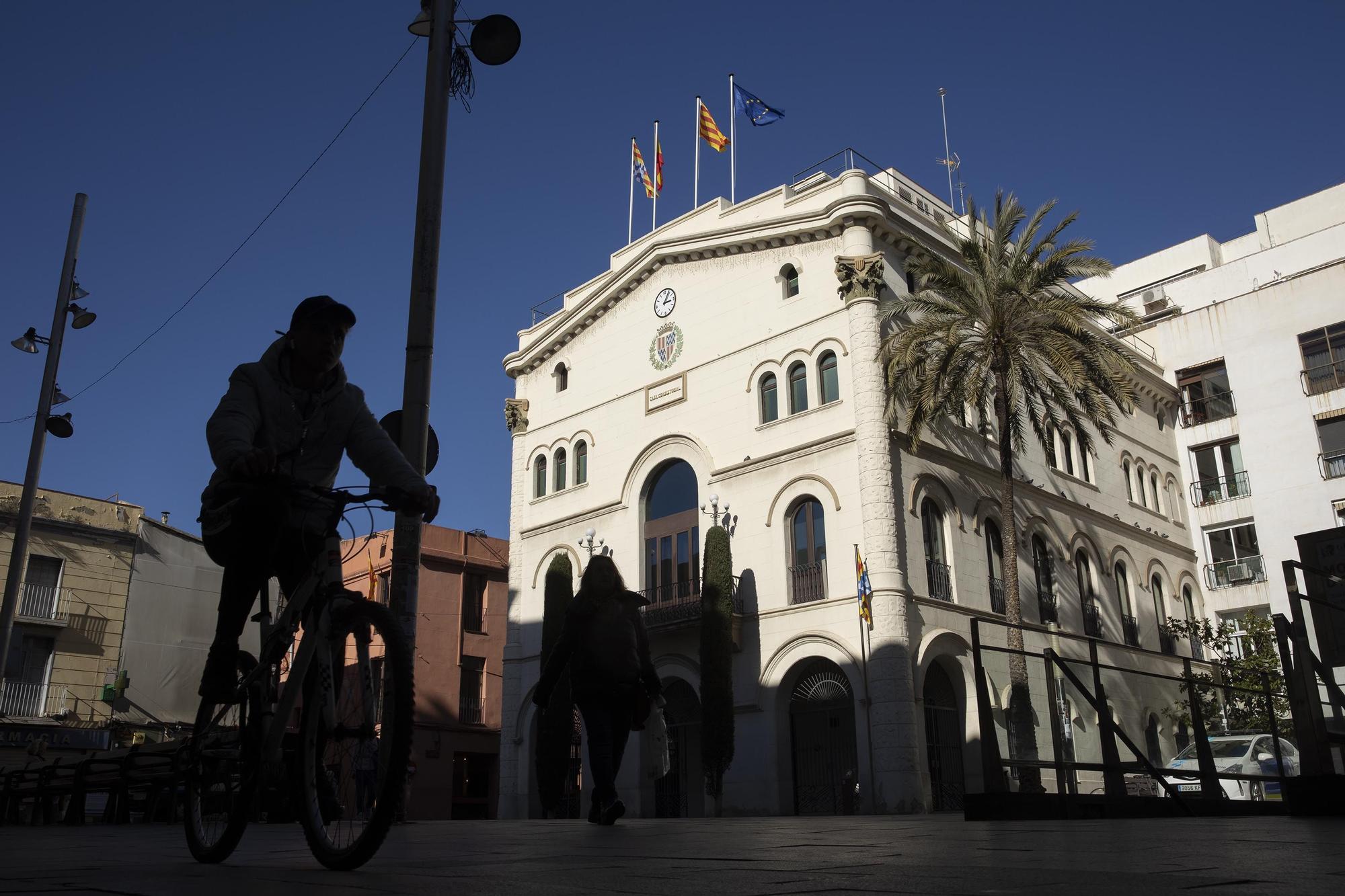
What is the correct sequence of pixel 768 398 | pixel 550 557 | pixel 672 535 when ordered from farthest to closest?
pixel 550 557 < pixel 672 535 < pixel 768 398

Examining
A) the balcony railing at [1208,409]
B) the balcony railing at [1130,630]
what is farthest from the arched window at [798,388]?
the balcony railing at [1208,409]

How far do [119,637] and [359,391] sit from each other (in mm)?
35621

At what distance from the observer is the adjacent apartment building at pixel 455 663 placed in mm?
38375

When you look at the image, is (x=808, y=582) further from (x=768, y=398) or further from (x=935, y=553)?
(x=768, y=398)

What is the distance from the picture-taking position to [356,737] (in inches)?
145

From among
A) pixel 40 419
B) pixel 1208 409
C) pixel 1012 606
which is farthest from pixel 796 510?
pixel 1208 409

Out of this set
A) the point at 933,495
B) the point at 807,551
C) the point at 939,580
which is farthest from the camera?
the point at 933,495

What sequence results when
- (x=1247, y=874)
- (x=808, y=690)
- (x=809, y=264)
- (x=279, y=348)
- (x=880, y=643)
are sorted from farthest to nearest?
(x=809, y=264) → (x=808, y=690) → (x=880, y=643) → (x=279, y=348) → (x=1247, y=874)

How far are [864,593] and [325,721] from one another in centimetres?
2152

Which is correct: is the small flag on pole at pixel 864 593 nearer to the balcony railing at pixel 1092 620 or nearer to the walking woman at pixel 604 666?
the balcony railing at pixel 1092 620

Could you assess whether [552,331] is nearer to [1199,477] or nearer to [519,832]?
[1199,477]

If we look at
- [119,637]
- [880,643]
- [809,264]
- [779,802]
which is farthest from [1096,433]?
[119,637]

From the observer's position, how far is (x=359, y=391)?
4.52 m

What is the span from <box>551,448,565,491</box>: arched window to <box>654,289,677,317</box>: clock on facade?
17.7ft
